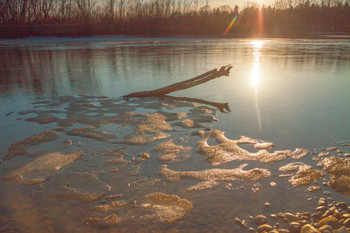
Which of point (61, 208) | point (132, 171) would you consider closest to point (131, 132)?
point (132, 171)

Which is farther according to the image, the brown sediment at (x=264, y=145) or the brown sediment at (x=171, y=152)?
the brown sediment at (x=264, y=145)

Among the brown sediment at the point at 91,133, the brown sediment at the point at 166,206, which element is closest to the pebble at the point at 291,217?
the brown sediment at the point at 166,206

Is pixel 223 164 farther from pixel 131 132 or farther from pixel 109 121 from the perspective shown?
pixel 109 121

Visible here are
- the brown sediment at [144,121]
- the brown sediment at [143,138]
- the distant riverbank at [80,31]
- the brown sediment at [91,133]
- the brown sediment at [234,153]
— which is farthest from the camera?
the distant riverbank at [80,31]

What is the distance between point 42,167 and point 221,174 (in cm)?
202

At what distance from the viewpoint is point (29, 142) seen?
3.95m

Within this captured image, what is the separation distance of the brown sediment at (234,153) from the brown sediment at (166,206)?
2.82 feet

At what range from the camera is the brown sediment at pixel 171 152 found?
347 centimetres

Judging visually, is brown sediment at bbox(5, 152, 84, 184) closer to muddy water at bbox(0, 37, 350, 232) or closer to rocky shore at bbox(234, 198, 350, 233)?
muddy water at bbox(0, 37, 350, 232)

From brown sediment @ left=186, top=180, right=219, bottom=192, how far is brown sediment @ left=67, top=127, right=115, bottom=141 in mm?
1749

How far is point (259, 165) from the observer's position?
3.24m

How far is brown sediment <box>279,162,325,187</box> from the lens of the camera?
285 cm

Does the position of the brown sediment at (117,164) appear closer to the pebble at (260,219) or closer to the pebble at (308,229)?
the pebble at (260,219)

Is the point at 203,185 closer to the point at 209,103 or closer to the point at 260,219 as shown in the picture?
the point at 260,219
